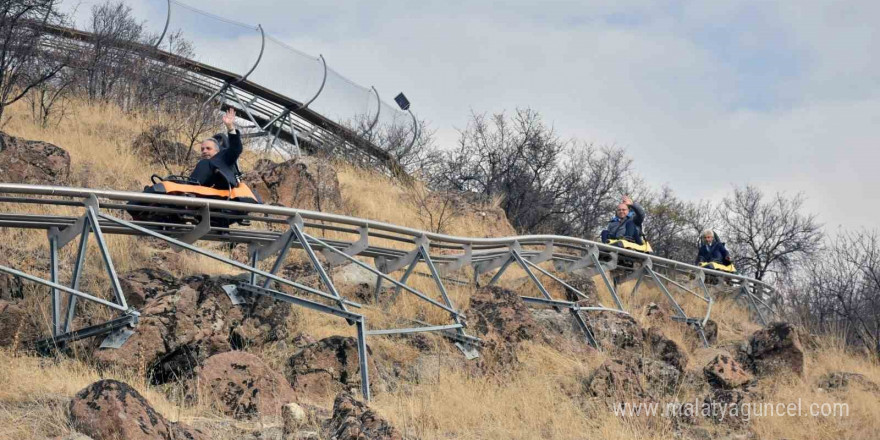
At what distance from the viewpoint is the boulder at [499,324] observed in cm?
1230

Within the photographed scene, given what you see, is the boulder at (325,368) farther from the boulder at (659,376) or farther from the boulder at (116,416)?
the boulder at (659,376)

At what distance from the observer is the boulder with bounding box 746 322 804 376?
14539mm

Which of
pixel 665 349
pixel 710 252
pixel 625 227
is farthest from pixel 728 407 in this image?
pixel 710 252

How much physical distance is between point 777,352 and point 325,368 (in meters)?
7.16

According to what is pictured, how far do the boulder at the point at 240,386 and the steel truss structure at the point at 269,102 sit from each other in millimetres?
14200

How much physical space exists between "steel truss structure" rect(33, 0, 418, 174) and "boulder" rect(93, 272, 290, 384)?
12123 mm

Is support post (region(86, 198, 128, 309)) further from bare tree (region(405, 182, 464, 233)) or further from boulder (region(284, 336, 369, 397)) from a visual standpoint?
bare tree (region(405, 182, 464, 233))

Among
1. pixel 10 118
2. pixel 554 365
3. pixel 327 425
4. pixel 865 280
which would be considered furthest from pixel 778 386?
pixel 10 118

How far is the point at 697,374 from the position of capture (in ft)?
42.1

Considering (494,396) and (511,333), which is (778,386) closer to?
(511,333)

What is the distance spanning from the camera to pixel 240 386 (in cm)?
911

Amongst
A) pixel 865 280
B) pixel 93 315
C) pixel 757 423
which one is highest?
pixel 865 280

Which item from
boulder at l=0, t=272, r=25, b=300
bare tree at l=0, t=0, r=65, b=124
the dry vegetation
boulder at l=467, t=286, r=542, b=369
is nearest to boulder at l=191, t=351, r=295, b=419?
the dry vegetation

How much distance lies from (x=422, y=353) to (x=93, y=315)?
3898 millimetres
